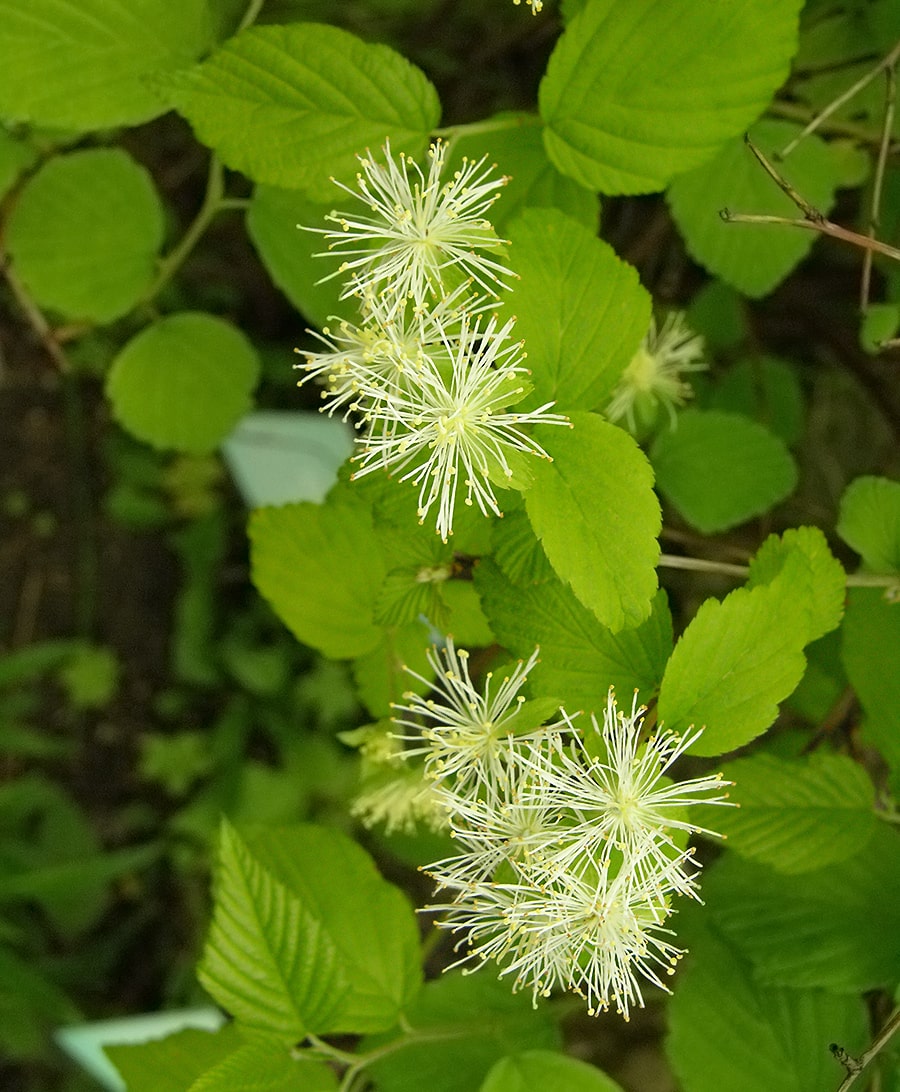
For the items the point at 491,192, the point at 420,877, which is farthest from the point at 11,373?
the point at 491,192

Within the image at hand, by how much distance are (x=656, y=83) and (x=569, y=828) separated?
1.98ft

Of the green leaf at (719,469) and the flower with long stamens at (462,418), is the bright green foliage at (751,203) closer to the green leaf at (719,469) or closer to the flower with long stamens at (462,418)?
the green leaf at (719,469)

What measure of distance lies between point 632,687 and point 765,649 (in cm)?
11

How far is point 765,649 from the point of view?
2.42ft

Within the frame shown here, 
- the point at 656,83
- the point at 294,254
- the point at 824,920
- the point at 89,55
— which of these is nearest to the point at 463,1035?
the point at 824,920

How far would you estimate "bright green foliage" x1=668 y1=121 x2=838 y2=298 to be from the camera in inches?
38.9

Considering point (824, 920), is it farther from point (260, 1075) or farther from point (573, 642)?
point (260, 1075)

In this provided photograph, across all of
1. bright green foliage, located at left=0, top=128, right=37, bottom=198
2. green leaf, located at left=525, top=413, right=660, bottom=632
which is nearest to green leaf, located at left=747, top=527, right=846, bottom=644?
green leaf, located at left=525, top=413, right=660, bottom=632

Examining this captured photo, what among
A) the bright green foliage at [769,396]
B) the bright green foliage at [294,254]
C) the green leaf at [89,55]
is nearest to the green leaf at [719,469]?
the bright green foliage at [769,396]

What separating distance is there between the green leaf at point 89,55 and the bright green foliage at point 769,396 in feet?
2.63

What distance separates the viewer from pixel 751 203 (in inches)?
39.2

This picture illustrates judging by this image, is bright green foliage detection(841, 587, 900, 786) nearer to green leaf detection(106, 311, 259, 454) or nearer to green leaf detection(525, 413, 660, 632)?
green leaf detection(525, 413, 660, 632)

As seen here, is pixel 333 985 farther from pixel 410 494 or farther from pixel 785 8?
pixel 785 8

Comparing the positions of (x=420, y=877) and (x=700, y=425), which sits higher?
(x=700, y=425)
